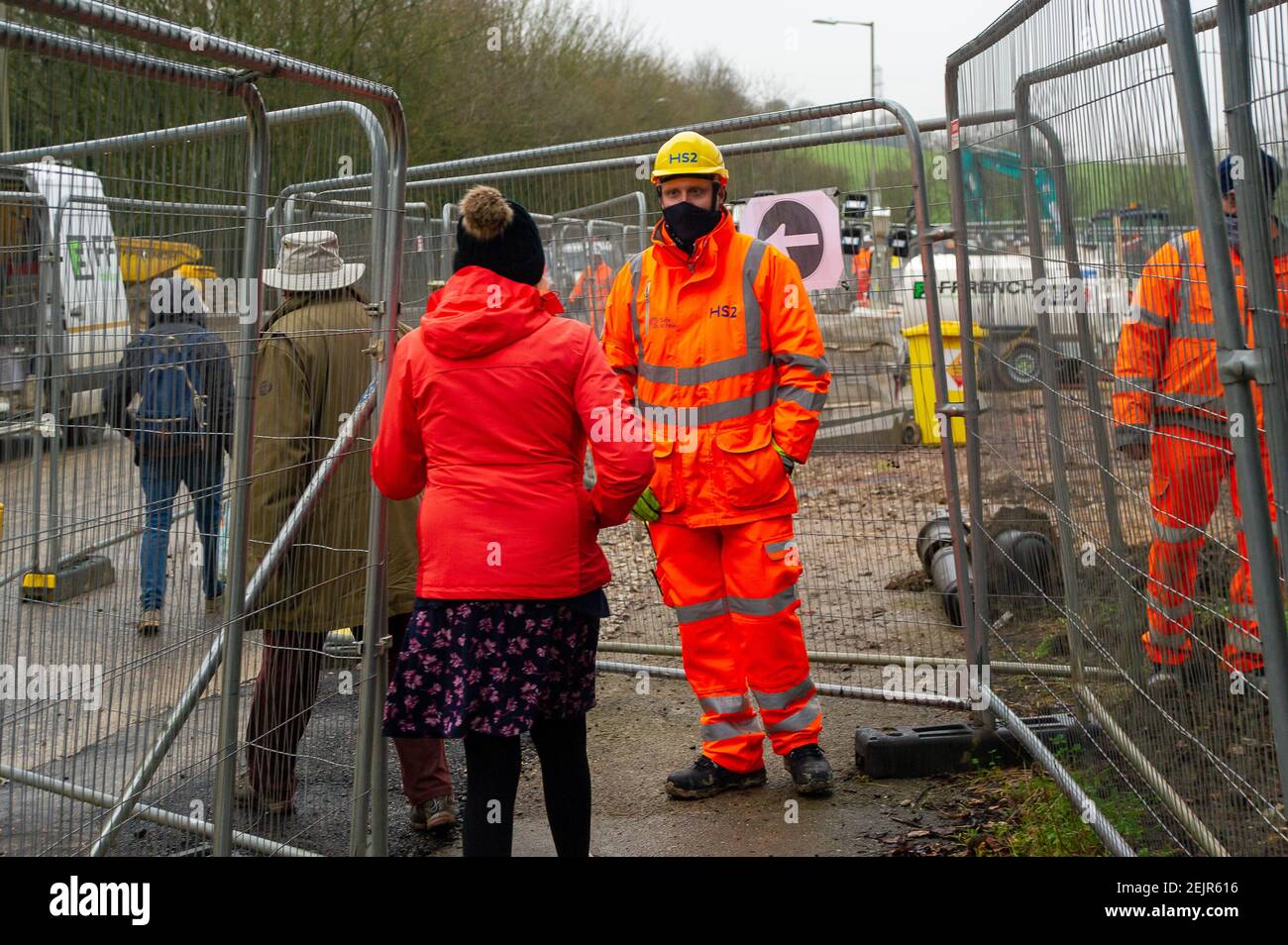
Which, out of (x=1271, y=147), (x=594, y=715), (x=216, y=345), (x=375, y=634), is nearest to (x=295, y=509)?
(x=375, y=634)

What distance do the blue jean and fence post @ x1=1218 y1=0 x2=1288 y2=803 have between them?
2303 millimetres

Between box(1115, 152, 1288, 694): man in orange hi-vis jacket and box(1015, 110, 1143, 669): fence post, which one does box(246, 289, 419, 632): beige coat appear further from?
box(1115, 152, 1288, 694): man in orange hi-vis jacket

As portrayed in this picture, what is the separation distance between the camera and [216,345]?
3.25m

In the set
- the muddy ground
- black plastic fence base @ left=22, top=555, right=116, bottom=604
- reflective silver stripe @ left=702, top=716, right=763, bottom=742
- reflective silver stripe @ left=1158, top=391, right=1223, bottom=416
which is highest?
A: reflective silver stripe @ left=1158, top=391, right=1223, bottom=416

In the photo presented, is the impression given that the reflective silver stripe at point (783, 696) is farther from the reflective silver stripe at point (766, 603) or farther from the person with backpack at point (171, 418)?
the person with backpack at point (171, 418)

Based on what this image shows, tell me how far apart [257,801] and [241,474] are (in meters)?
1.01

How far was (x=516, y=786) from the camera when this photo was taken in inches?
140

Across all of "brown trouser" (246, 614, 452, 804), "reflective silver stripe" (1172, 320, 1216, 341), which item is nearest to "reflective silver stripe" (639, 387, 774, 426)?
"brown trouser" (246, 614, 452, 804)

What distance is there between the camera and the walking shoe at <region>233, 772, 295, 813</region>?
374 centimetres

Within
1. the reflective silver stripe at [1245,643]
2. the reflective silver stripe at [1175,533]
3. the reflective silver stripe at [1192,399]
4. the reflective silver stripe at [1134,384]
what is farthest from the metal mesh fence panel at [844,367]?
the reflective silver stripe at [1245,643]

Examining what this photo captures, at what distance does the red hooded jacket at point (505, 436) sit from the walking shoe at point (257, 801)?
2.68 feet

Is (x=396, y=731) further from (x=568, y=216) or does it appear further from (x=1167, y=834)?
(x=568, y=216)

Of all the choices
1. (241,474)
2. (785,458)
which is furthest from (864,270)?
(241,474)
